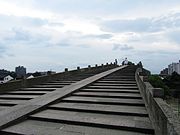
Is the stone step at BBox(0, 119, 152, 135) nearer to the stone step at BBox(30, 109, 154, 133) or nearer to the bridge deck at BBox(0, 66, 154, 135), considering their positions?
the bridge deck at BBox(0, 66, 154, 135)

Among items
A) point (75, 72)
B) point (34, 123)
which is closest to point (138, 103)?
point (34, 123)

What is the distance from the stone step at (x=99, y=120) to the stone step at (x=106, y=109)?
0.68 feet

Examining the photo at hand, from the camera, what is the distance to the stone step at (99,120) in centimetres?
519

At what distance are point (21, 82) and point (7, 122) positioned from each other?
6.32 meters

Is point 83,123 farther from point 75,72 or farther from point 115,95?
point 75,72

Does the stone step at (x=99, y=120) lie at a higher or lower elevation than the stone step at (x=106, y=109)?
lower

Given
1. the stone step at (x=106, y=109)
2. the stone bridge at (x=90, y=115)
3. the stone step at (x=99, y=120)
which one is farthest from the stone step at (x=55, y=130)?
the stone step at (x=106, y=109)

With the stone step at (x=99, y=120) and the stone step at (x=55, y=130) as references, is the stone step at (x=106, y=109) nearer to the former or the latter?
the stone step at (x=99, y=120)

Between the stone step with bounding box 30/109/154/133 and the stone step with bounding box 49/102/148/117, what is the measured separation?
21 cm

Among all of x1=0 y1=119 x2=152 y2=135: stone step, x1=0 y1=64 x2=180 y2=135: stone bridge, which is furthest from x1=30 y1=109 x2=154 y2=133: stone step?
x1=0 y1=119 x2=152 y2=135: stone step

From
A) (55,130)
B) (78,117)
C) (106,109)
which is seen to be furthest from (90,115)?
(55,130)

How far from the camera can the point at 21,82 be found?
11.8 meters

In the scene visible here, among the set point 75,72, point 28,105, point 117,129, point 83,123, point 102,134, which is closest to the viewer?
point 102,134

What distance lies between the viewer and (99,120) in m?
5.71
